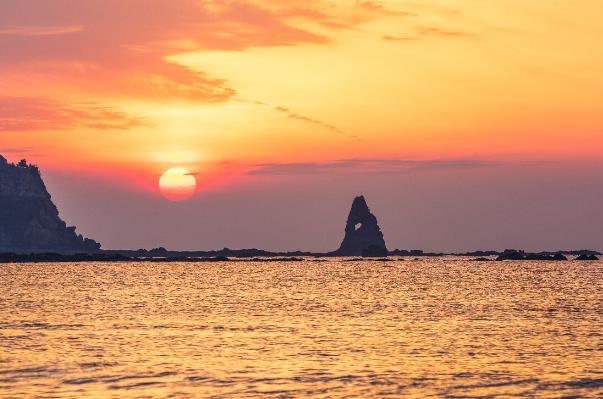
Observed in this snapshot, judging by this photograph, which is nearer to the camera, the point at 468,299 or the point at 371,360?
the point at 371,360

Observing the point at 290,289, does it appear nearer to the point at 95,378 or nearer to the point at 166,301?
the point at 166,301

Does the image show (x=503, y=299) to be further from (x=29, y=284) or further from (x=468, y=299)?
(x=29, y=284)

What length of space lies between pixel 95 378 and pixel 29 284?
97.7 metres

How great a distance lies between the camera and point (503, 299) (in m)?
102

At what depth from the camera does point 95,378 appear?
41.4 meters

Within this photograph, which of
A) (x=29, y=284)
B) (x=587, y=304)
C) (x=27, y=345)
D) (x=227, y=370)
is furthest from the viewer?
(x=29, y=284)

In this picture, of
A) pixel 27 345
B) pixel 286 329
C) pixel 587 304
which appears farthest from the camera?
pixel 587 304

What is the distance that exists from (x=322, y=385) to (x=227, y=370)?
661 cm

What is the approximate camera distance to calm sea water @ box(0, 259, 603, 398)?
39.2 meters

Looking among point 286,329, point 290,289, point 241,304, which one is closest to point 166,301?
point 241,304

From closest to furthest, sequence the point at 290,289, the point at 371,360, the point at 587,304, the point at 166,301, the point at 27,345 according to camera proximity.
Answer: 1. the point at 371,360
2. the point at 27,345
3. the point at 587,304
4. the point at 166,301
5. the point at 290,289

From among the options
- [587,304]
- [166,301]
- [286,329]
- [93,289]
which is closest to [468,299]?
[587,304]

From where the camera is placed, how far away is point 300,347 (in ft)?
175

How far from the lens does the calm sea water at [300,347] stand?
39.2m
